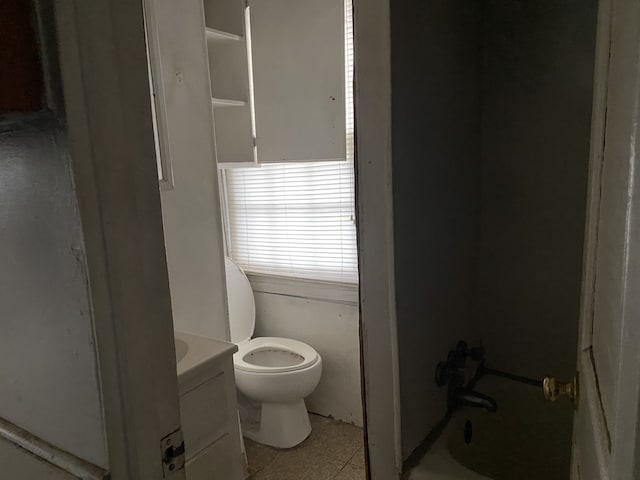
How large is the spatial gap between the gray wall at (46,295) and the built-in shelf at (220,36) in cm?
176

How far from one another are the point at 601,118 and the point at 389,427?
84 cm

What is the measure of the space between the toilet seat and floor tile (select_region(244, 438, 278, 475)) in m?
0.40

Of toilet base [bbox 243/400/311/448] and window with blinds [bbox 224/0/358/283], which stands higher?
window with blinds [bbox 224/0/358/283]

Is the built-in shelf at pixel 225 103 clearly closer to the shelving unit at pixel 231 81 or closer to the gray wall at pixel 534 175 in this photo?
the shelving unit at pixel 231 81

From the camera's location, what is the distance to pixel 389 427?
1151 mm

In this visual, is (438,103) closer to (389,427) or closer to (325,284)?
(389,427)

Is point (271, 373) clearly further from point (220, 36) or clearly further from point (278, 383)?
point (220, 36)

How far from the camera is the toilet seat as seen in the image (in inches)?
93.5

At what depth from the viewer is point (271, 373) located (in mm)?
2176

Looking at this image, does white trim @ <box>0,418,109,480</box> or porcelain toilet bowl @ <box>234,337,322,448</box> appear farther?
porcelain toilet bowl @ <box>234,337,322,448</box>

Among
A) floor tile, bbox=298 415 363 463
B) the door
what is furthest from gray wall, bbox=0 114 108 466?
floor tile, bbox=298 415 363 463

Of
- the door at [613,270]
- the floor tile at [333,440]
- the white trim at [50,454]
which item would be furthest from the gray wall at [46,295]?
the floor tile at [333,440]

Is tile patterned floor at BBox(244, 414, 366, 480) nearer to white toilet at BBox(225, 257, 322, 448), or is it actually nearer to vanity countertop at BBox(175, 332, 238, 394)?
white toilet at BBox(225, 257, 322, 448)

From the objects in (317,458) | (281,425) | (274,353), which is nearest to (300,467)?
(317,458)
